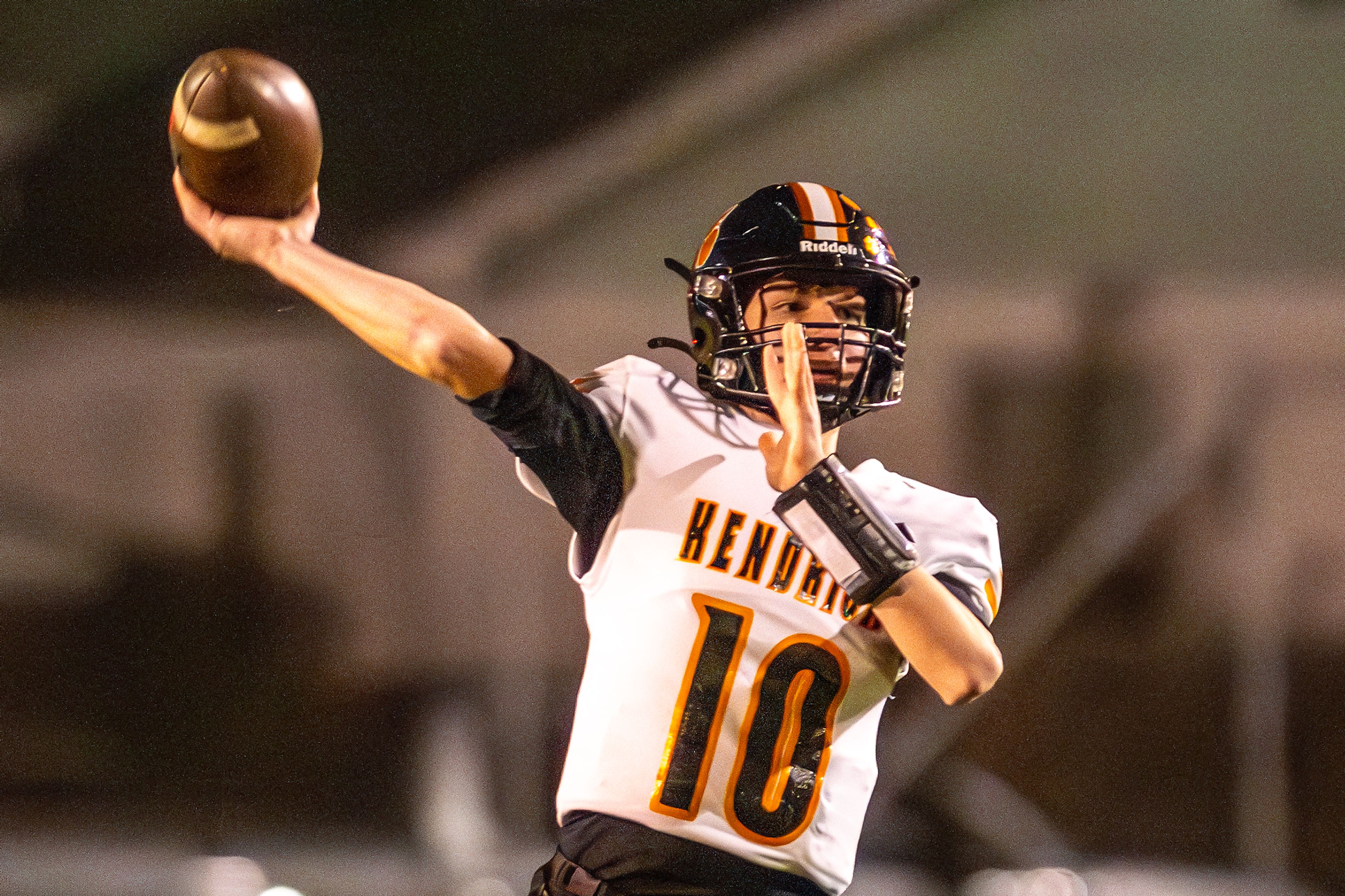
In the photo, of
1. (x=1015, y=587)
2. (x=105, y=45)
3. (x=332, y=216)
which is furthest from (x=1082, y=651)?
(x=105, y=45)

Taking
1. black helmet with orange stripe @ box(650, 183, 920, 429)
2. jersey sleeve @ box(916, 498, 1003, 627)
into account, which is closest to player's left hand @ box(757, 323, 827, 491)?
black helmet with orange stripe @ box(650, 183, 920, 429)

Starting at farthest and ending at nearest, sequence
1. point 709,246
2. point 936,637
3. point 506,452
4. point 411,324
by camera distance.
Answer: point 506,452 → point 709,246 → point 936,637 → point 411,324

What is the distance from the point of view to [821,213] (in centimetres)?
176

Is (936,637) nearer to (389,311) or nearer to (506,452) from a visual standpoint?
(389,311)

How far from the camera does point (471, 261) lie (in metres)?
3.00

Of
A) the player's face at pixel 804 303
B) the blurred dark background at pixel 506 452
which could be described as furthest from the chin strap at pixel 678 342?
the blurred dark background at pixel 506 452

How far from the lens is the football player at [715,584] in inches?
56.1

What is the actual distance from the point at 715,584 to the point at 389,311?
1.72 feet

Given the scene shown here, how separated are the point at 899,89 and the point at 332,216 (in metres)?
1.46

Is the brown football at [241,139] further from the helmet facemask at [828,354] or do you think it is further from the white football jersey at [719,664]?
the helmet facemask at [828,354]

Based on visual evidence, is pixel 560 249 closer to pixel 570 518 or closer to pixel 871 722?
pixel 570 518

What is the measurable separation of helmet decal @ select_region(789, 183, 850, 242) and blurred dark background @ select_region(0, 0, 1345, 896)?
1.19m

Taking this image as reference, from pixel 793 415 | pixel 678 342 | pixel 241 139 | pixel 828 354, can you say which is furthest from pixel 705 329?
pixel 241 139

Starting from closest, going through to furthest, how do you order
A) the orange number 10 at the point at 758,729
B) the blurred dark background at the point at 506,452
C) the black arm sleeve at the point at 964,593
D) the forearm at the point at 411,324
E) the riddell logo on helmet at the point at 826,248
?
the forearm at the point at 411,324 < the orange number 10 at the point at 758,729 < the black arm sleeve at the point at 964,593 < the riddell logo on helmet at the point at 826,248 < the blurred dark background at the point at 506,452
